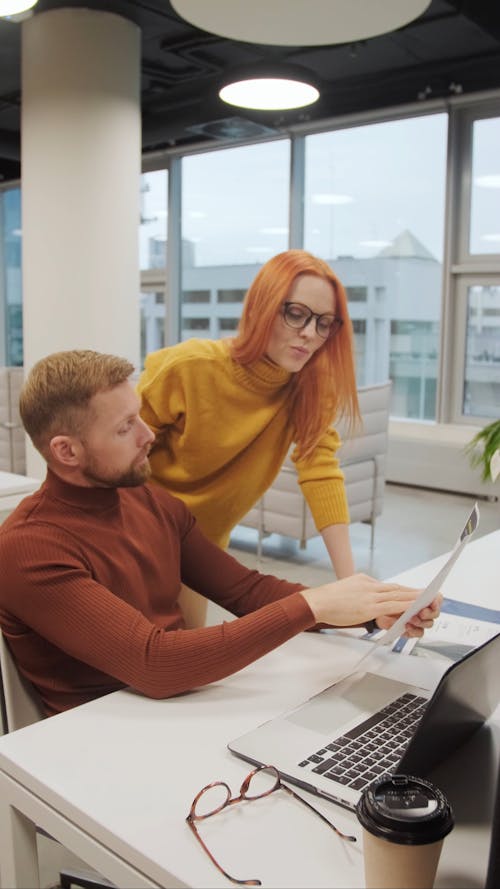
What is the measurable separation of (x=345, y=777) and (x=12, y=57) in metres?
6.24

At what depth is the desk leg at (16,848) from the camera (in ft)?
3.51

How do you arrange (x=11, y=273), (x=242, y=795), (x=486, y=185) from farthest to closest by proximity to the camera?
(x=11, y=273) < (x=486, y=185) < (x=242, y=795)

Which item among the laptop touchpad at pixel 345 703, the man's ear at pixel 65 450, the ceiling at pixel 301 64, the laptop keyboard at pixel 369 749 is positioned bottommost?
the laptop touchpad at pixel 345 703

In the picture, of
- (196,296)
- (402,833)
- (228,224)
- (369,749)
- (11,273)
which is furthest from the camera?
(11,273)

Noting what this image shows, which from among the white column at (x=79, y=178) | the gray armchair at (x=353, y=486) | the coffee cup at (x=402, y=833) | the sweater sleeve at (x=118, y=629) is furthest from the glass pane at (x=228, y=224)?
the coffee cup at (x=402, y=833)

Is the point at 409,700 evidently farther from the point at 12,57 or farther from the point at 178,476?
the point at 12,57

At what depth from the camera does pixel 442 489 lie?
625cm

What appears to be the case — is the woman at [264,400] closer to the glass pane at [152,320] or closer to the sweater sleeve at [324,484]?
the sweater sleeve at [324,484]

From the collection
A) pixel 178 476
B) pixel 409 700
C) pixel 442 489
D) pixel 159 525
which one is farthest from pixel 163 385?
pixel 442 489

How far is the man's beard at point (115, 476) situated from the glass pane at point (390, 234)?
17.7 feet

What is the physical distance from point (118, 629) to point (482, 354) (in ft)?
18.3

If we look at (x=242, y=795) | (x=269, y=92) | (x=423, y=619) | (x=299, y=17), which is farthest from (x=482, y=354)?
(x=242, y=795)

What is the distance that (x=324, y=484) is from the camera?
2.02 meters

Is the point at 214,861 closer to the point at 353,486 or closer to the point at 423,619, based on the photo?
the point at 423,619
